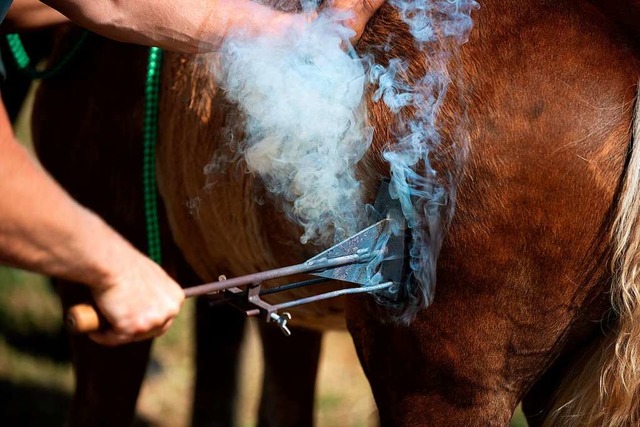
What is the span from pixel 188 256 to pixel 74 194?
14.3 inches

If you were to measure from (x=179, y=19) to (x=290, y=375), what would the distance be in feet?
5.12

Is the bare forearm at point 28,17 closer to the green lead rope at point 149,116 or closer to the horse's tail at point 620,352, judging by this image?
the green lead rope at point 149,116

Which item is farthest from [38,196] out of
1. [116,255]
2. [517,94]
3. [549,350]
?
[549,350]

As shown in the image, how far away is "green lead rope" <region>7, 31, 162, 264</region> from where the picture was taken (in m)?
1.93

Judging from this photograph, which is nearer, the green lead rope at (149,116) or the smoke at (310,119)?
the smoke at (310,119)

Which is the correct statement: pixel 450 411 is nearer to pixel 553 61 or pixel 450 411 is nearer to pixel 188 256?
pixel 553 61

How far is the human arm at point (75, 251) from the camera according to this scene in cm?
96

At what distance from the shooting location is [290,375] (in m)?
2.76

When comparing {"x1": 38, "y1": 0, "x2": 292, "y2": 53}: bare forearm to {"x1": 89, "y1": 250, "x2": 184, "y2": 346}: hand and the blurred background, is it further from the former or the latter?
the blurred background

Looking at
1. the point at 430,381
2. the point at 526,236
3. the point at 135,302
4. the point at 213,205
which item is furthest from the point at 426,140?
the point at 213,205

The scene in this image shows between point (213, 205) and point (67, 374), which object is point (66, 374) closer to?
point (67, 374)

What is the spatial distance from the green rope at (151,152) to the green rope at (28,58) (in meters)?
0.31

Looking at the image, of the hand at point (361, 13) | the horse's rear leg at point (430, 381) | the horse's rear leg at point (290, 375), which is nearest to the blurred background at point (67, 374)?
the horse's rear leg at point (290, 375)

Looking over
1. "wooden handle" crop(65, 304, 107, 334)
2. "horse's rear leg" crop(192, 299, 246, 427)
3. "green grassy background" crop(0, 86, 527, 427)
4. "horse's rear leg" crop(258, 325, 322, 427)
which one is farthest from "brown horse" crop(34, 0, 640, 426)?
"green grassy background" crop(0, 86, 527, 427)
